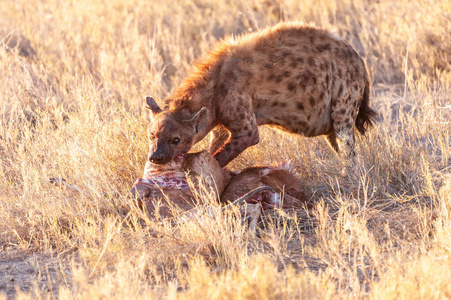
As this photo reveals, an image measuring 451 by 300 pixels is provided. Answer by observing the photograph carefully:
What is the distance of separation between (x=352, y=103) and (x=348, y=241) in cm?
192

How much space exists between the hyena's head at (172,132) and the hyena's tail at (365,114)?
5.96 feet

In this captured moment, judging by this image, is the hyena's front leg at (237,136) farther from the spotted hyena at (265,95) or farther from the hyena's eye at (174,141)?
the hyena's eye at (174,141)

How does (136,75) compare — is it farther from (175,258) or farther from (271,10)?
(175,258)

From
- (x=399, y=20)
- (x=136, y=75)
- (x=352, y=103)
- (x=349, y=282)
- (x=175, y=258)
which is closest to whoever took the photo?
(x=349, y=282)

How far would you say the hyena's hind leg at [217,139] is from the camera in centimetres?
521

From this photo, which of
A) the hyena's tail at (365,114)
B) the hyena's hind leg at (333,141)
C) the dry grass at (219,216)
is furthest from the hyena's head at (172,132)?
the hyena's tail at (365,114)

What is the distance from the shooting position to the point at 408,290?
312 cm

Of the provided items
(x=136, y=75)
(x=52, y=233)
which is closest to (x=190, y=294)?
(x=52, y=233)

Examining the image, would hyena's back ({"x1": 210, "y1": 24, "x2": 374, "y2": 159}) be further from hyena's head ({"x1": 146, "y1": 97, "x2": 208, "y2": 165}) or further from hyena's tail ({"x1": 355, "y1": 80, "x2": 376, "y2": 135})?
hyena's head ({"x1": 146, "y1": 97, "x2": 208, "y2": 165})

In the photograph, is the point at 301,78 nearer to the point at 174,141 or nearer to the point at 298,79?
the point at 298,79

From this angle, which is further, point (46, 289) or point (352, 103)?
point (352, 103)

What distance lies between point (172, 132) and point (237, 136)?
555 mm

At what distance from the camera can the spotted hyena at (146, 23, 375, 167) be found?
4.67m

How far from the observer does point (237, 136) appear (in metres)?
4.82
